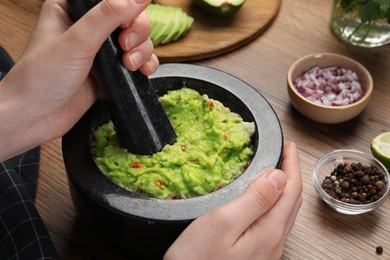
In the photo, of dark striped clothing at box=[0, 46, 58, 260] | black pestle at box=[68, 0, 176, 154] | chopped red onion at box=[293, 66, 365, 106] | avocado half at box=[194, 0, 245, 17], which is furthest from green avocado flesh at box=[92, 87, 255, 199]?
avocado half at box=[194, 0, 245, 17]

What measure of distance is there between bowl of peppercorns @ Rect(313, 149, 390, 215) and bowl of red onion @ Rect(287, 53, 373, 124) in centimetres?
12

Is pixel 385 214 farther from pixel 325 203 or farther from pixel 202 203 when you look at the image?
pixel 202 203

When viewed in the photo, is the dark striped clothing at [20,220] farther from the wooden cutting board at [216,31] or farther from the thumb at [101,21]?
the wooden cutting board at [216,31]

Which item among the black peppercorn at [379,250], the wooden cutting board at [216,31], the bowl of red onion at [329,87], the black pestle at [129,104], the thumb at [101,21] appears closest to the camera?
the thumb at [101,21]

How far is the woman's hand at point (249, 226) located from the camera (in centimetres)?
103

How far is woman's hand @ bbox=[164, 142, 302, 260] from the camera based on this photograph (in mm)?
1026

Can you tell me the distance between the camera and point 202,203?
1.08 m

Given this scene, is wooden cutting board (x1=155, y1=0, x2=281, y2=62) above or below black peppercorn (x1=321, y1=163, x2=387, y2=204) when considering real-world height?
above

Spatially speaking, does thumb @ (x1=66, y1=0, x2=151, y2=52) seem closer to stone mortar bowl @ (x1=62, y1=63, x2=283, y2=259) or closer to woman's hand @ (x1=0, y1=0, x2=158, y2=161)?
woman's hand @ (x1=0, y1=0, x2=158, y2=161)

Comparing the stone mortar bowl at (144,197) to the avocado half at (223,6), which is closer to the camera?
the stone mortar bowl at (144,197)

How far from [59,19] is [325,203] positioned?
70 centimetres

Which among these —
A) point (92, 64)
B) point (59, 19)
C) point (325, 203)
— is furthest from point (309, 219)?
point (59, 19)

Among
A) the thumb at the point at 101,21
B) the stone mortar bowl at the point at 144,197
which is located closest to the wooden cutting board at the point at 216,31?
the stone mortar bowl at the point at 144,197

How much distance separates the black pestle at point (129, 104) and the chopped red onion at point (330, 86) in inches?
18.3
